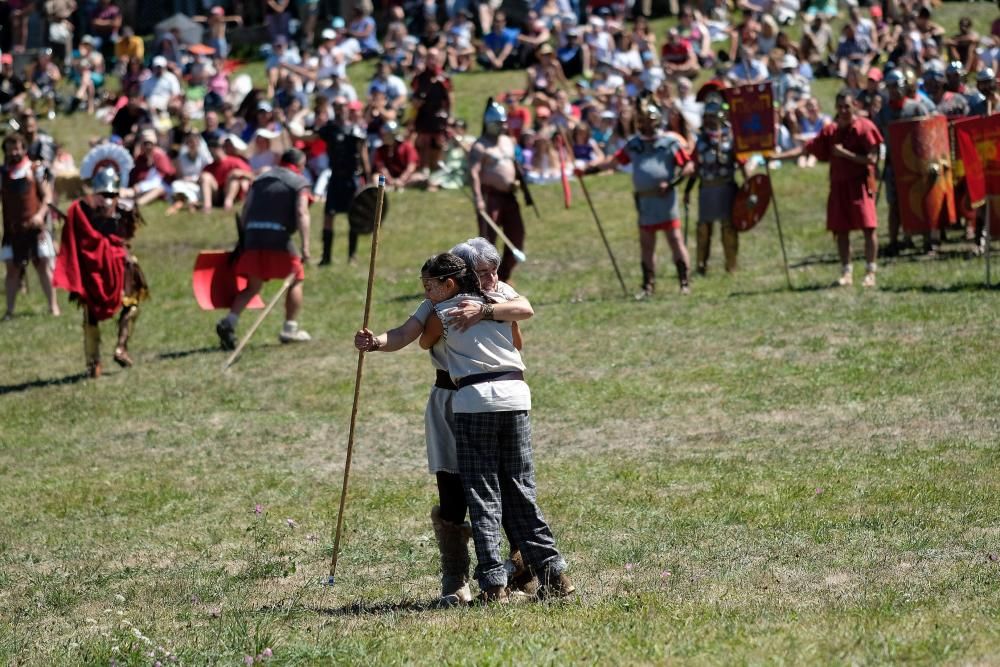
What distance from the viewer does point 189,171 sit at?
76.8 ft

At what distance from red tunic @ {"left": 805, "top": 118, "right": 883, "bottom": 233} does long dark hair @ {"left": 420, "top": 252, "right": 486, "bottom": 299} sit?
27.2 ft

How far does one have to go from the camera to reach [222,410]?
40.3 feet

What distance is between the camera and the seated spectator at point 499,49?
93.9ft

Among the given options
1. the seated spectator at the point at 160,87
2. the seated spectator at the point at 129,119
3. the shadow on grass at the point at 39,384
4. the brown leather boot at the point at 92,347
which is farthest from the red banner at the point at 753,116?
the seated spectator at the point at 160,87

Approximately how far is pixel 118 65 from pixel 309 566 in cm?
2412

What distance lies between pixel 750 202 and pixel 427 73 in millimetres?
9141

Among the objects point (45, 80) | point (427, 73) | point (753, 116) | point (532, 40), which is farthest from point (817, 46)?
point (45, 80)

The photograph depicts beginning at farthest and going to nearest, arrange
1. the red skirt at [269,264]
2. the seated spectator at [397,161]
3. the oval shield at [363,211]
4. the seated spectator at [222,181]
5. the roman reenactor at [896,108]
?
the seated spectator at [397,161] → the seated spectator at [222,181] → the oval shield at [363,211] → the roman reenactor at [896,108] → the red skirt at [269,264]

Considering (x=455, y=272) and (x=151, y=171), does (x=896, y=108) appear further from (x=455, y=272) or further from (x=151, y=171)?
(x=151, y=171)

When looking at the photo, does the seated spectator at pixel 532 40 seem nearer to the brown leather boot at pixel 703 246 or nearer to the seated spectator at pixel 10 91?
the seated spectator at pixel 10 91

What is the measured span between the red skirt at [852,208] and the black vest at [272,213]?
4722 mm

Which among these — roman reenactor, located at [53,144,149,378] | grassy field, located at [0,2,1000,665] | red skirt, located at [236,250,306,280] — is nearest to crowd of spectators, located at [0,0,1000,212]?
grassy field, located at [0,2,1000,665]

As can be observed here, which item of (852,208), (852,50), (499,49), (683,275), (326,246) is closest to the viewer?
(852,208)

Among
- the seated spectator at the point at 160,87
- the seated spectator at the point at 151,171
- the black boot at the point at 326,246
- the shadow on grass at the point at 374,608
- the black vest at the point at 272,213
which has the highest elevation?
the seated spectator at the point at 160,87
